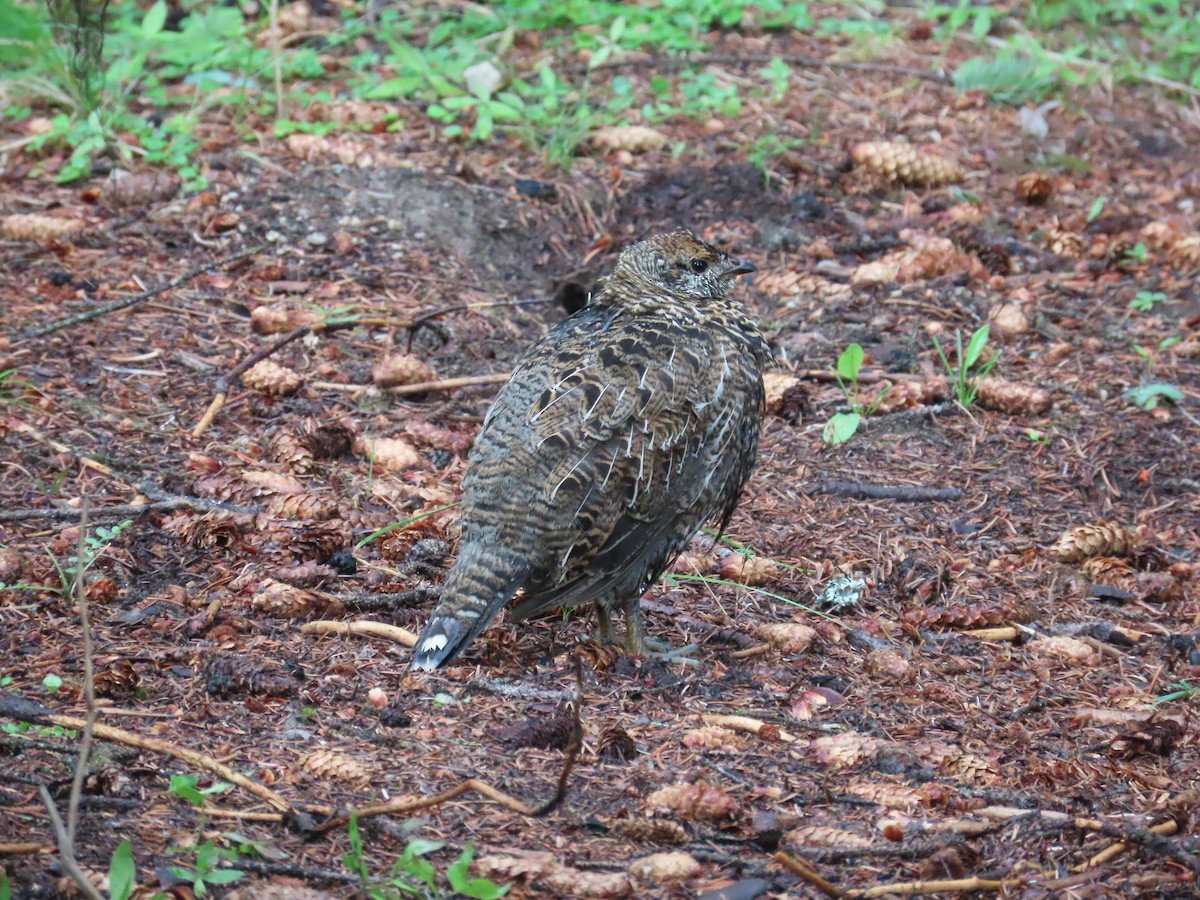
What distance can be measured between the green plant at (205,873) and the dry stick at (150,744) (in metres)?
0.32

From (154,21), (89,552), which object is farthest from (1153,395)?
(154,21)

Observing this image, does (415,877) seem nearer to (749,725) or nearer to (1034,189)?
(749,725)

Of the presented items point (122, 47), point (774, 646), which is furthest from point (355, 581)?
point (122, 47)

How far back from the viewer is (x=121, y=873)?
275 cm

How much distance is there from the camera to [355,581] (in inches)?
187

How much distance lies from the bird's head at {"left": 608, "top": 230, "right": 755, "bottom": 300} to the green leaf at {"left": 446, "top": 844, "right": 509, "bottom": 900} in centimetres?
277

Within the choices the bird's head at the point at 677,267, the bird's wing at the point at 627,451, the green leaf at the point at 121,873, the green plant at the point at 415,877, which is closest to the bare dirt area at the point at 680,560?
the green plant at the point at 415,877

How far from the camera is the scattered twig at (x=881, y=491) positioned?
5.81m

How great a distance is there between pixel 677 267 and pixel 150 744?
2837 millimetres

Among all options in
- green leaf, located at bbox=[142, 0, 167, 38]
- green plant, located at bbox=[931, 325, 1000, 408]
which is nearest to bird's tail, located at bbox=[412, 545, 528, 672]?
green plant, located at bbox=[931, 325, 1000, 408]

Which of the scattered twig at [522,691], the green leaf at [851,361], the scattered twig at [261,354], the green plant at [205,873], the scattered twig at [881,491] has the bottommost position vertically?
the scattered twig at [881,491]

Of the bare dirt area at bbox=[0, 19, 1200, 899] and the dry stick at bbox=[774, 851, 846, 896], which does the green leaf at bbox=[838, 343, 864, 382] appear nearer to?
the bare dirt area at bbox=[0, 19, 1200, 899]

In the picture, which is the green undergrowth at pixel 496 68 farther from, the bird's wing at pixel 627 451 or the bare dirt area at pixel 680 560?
the bird's wing at pixel 627 451

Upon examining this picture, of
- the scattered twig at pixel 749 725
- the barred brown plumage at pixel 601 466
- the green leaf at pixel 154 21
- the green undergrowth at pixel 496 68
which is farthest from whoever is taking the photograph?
the green leaf at pixel 154 21
